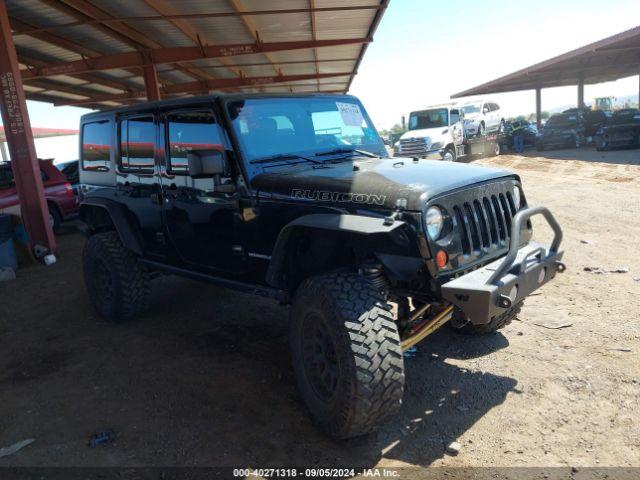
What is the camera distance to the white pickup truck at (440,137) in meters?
16.7

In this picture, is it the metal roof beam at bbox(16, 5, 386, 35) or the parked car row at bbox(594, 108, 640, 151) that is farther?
the parked car row at bbox(594, 108, 640, 151)

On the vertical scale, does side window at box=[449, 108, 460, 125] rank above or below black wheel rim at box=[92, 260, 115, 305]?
above

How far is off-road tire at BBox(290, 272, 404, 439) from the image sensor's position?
260 cm

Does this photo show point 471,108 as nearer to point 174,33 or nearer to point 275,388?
point 174,33

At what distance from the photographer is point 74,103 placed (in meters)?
18.6

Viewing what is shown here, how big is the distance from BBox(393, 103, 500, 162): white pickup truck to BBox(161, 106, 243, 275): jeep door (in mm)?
13070

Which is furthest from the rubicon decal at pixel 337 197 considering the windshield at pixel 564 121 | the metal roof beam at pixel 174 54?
the windshield at pixel 564 121

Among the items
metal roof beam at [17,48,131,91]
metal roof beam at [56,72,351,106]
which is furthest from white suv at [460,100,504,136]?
metal roof beam at [17,48,131,91]

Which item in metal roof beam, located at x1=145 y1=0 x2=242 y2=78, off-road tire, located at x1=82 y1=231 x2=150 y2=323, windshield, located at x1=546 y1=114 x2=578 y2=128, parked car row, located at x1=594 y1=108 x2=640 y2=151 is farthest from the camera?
windshield, located at x1=546 y1=114 x2=578 y2=128

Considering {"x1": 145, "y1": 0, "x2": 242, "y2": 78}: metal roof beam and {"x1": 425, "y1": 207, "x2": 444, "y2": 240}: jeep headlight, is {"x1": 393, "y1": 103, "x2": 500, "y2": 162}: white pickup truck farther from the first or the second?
{"x1": 425, "y1": 207, "x2": 444, "y2": 240}: jeep headlight

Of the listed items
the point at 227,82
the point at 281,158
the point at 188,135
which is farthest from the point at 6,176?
the point at 227,82

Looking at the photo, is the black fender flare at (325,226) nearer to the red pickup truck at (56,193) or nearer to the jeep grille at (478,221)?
the jeep grille at (478,221)

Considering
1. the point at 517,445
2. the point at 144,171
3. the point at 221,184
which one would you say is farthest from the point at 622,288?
the point at 144,171

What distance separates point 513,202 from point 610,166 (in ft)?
40.6
